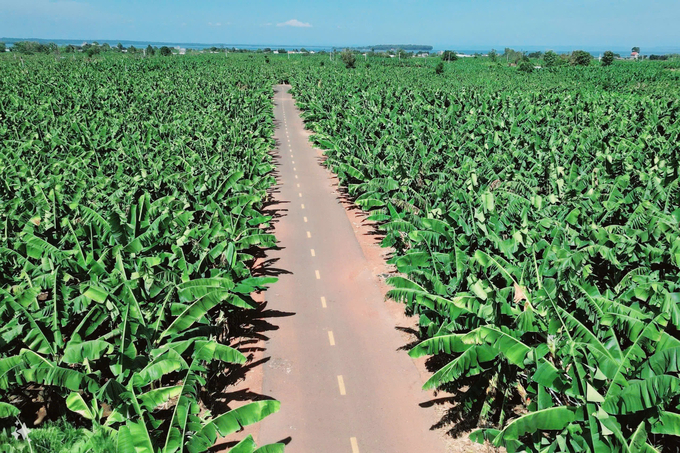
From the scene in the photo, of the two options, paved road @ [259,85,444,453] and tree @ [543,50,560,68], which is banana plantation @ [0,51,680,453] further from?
tree @ [543,50,560,68]

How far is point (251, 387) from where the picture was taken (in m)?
15.1

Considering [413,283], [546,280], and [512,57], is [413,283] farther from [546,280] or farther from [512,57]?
[512,57]

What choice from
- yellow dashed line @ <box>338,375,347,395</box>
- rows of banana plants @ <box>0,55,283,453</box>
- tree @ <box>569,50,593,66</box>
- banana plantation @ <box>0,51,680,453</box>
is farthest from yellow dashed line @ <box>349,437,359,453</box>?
tree @ <box>569,50,593,66</box>

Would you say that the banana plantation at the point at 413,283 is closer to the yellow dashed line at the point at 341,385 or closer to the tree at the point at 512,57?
the yellow dashed line at the point at 341,385

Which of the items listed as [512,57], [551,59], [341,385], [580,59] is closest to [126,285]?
[341,385]

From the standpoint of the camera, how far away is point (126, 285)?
12789mm

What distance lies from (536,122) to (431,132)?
10108 millimetres

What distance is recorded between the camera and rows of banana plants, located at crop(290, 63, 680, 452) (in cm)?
946

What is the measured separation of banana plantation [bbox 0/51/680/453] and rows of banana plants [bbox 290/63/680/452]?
0.21 feet

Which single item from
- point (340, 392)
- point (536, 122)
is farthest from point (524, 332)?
point (536, 122)

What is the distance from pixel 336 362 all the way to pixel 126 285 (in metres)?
7.29

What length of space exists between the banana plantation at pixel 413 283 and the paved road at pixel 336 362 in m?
1.47

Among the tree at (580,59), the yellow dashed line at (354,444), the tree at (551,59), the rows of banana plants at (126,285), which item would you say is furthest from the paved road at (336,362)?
the tree at (551,59)

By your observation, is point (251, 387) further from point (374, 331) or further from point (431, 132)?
point (431, 132)
